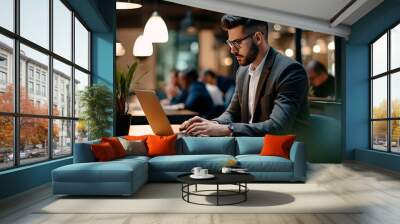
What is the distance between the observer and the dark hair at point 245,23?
7.59 m

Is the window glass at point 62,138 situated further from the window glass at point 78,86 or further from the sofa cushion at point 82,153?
the sofa cushion at point 82,153

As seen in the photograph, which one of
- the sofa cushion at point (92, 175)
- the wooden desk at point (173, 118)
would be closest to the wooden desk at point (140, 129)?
the wooden desk at point (173, 118)

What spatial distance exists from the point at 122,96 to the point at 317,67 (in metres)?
3.54

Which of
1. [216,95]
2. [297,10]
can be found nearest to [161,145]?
[216,95]

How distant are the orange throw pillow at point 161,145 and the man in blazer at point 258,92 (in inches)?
35.9

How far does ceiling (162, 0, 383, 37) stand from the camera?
7426 mm

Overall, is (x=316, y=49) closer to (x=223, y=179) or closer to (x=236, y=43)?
(x=236, y=43)

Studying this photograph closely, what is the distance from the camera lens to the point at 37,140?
572 cm

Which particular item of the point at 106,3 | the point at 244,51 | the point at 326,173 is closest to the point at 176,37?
the point at 106,3

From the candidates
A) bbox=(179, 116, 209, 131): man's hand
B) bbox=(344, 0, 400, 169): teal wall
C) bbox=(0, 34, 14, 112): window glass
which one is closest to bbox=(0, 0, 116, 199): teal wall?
bbox=(0, 34, 14, 112): window glass

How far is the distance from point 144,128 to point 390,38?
4.65 metres

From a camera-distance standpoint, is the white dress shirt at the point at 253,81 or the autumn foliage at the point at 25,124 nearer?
the autumn foliage at the point at 25,124

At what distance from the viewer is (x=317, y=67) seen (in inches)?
331

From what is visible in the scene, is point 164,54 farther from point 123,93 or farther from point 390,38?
point 390,38
